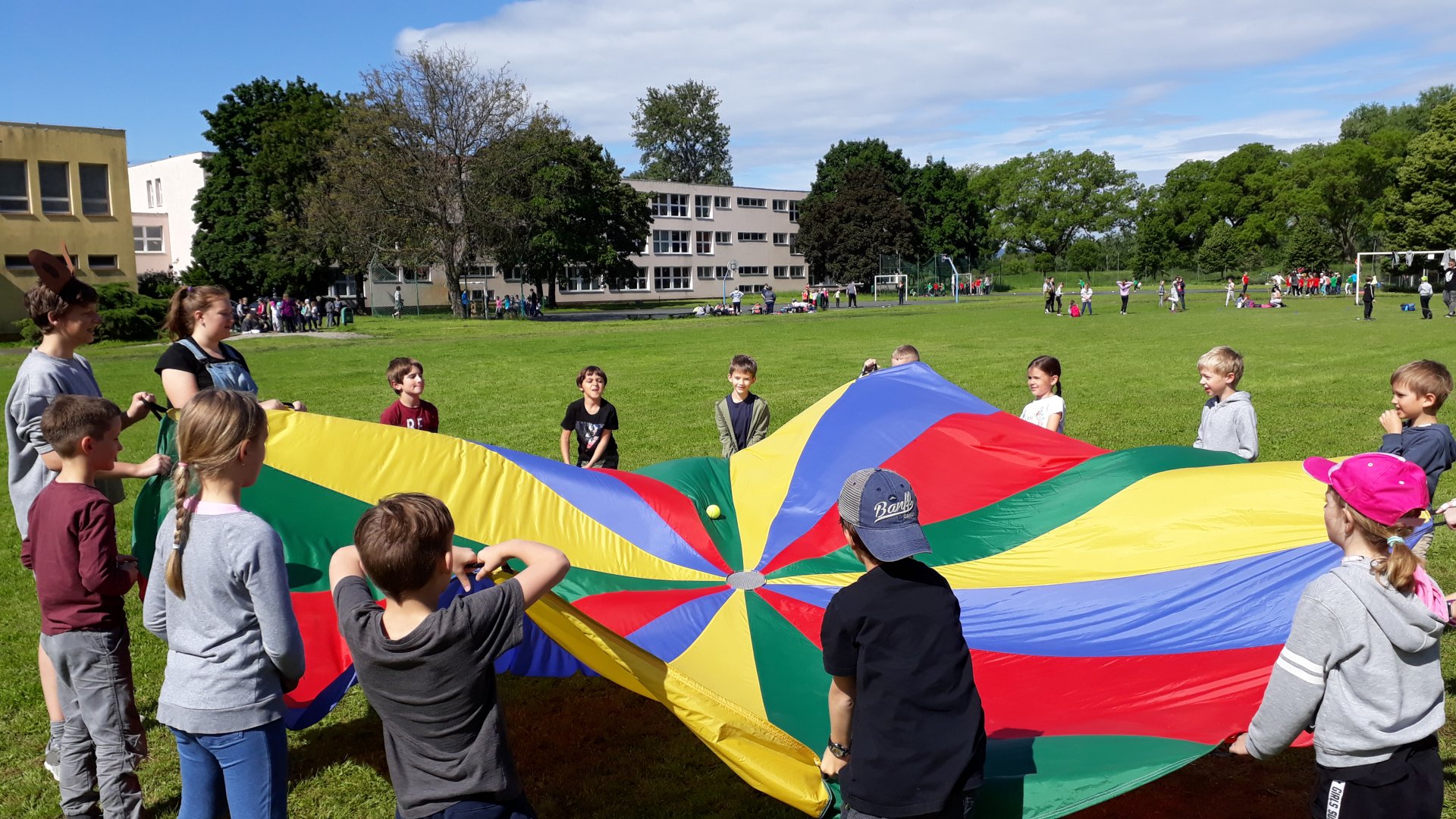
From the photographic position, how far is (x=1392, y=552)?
2.22 metres

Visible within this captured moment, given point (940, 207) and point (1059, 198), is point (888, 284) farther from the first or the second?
point (1059, 198)

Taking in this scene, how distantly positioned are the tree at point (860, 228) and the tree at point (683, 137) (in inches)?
848

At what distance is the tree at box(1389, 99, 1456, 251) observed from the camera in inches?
1756

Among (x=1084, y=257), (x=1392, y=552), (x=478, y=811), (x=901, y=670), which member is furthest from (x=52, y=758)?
(x=1084, y=257)

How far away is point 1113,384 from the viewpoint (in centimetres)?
1495

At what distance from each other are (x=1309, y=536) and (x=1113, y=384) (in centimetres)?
1177

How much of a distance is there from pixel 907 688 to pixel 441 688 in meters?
1.05

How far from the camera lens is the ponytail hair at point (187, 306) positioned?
3992 mm

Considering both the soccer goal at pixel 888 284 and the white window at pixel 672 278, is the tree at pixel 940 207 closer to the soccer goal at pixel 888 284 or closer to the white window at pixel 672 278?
the soccer goal at pixel 888 284

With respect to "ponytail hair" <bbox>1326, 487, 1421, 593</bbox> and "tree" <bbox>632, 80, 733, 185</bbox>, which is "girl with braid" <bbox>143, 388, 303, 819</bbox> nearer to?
"ponytail hair" <bbox>1326, 487, 1421, 593</bbox>

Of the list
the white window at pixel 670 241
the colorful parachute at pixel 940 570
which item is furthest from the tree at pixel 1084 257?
the colorful parachute at pixel 940 570

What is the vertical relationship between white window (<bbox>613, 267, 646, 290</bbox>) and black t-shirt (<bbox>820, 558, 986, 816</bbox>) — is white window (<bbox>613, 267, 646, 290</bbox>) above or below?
above

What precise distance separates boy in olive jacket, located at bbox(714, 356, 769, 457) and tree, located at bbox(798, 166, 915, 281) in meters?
54.1

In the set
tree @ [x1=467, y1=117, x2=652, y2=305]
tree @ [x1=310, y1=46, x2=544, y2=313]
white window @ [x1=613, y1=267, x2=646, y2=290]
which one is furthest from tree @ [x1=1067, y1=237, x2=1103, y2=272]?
tree @ [x1=310, y1=46, x2=544, y2=313]
